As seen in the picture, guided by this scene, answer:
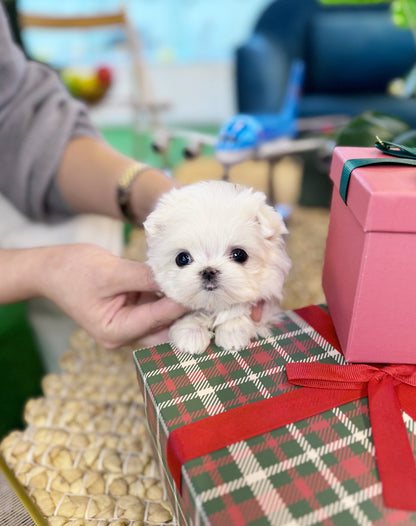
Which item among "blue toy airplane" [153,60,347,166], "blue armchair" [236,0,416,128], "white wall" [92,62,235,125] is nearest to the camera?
"blue toy airplane" [153,60,347,166]

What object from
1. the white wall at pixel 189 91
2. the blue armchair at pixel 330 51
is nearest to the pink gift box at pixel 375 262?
the blue armchair at pixel 330 51

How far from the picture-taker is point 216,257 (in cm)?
50

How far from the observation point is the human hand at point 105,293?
57 centimetres

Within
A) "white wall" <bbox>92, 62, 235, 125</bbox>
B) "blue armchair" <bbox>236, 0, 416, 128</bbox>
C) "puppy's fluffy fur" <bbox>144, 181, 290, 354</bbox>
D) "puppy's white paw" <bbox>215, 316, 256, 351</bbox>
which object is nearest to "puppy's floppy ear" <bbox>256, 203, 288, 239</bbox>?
"puppy's fluffy fur" <bbox>144, 181, 290, 354</bbox>

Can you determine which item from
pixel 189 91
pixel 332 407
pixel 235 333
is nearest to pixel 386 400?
pixel 332 407

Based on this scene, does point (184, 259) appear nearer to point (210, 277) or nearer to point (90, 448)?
point (210, 277)

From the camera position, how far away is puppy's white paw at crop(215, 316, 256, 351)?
517mm

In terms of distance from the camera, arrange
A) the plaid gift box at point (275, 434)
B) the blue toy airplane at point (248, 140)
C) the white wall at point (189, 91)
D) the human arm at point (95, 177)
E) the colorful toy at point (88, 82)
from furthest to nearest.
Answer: the white wall at point (189, 91) < the colorful toy at point (88, 82) < the blue toy airplane at point (248, 140) < the human arm at point (95, 177) < the plaid gift box at point (275, 434)

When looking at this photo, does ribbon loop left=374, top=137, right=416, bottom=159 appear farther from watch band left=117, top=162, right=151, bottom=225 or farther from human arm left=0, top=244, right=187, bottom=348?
watch band left=117, top=162, right=151, bottom=225

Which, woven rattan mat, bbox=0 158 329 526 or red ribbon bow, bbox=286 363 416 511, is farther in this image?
woven rattan mat, bbox=0 158 329 526

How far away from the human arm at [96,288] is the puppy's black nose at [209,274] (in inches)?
2.7

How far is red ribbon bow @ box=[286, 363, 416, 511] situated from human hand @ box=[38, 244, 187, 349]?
18cm

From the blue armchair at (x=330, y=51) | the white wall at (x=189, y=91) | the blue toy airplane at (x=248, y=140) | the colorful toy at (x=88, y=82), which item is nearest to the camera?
the blue toy airplane at (x=248, y=140)

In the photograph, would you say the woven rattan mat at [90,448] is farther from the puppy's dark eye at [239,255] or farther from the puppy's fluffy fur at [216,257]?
the puppy's dark eye at [239,255]
